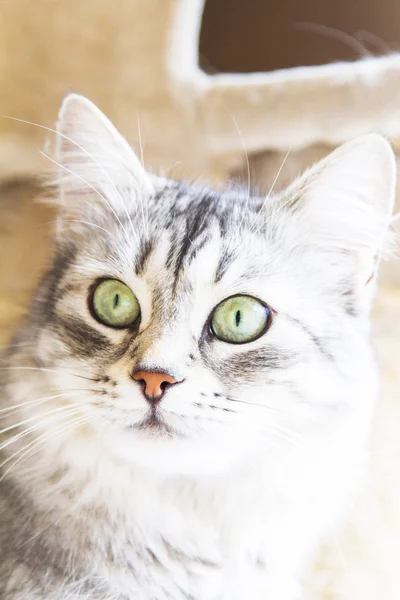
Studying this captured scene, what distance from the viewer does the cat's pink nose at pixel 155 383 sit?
0.71m

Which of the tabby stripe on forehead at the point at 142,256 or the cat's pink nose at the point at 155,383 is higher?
the tabby stripe on forehead at the point at 142,256

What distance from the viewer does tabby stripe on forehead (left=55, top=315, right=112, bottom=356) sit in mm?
818

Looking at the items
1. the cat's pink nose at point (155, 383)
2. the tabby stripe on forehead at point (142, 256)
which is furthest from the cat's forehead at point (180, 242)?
the cat's pink nose at point (155, 383)

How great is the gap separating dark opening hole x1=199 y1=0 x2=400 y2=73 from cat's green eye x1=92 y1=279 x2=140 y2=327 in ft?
1.67

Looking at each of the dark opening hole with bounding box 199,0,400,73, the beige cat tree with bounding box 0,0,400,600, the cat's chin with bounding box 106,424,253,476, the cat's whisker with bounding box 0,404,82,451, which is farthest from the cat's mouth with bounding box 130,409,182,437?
the dark opening hole with bounding box 199,0,400,73

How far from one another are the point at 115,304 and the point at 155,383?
16 cm

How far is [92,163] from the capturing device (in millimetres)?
921

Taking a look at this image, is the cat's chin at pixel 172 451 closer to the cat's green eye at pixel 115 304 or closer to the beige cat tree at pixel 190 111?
the cat's green eye at pixel 115 304

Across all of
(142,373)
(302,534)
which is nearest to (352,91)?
(142,373)

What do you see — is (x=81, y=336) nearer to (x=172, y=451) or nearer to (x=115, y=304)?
(x=115, y=304)

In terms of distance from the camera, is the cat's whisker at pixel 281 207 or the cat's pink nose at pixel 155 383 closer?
the cat's pink nose at pixel 155 383

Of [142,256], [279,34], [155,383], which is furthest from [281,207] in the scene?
[279,34]

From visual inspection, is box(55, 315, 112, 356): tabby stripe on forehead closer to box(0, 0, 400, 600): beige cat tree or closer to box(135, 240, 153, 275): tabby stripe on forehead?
box(135, 240, 153, 275): tabby stripe on forehead

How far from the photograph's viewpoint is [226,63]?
1.15 meters
